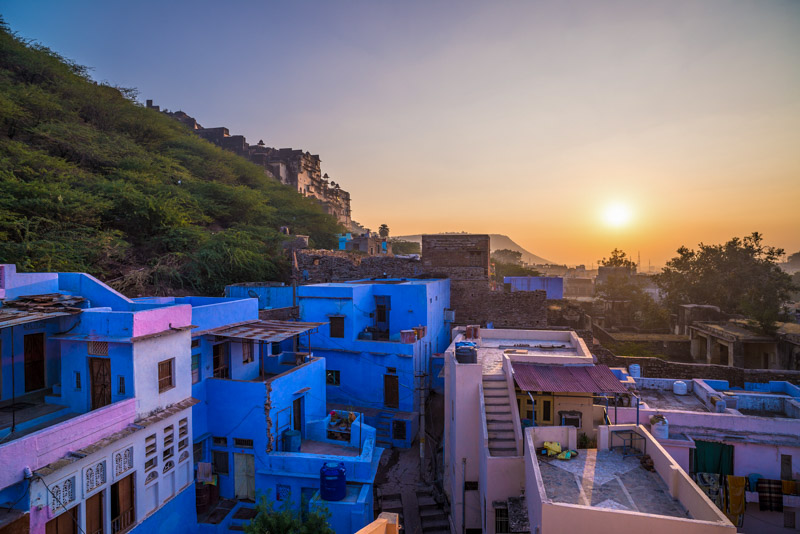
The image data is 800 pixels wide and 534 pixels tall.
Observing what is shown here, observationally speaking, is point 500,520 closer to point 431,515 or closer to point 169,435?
point 431,515

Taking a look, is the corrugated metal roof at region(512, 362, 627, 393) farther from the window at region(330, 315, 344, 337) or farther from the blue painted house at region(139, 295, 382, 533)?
the window at region(330, 315, 344, 337)

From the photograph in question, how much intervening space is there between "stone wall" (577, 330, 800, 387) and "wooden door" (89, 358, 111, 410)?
17.9 metres

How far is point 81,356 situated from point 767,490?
16885 millimetres

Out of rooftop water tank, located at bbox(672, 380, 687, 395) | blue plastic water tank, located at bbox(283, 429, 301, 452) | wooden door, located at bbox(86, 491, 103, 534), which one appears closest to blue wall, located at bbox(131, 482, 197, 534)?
wooden door, located at bbox(86, 491, 103, 534)

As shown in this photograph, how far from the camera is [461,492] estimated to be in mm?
11805

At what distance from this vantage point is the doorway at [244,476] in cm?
1145

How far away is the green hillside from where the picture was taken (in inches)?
655

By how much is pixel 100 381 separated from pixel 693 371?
921 inches

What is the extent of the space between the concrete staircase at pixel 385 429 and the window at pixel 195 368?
780 cm

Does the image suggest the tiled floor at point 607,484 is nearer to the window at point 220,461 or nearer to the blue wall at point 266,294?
the window at point 220,461

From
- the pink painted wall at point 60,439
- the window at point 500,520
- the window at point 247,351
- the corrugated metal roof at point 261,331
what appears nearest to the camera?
the pink painted wall at point 60,439

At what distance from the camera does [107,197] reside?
2006cm

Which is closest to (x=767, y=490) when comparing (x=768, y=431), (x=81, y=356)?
(x=768, y=431)

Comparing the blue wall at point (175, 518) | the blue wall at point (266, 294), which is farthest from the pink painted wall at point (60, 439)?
the blue wall at point (266, 294)
